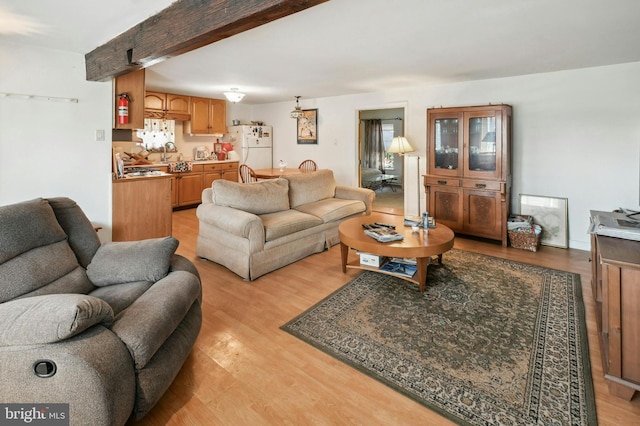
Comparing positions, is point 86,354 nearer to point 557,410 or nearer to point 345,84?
point 557,410

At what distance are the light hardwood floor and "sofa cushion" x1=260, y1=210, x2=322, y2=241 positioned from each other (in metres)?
0.66

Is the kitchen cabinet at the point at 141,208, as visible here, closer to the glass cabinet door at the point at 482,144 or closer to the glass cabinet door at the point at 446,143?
the glass cabinet door at the point at 446,143

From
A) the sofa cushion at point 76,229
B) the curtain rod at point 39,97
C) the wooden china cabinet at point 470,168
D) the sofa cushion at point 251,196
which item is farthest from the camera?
the wooden china cabinet at point 470,168

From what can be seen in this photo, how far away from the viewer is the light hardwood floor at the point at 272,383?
5.39 feet

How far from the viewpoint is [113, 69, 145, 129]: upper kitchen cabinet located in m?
3.90

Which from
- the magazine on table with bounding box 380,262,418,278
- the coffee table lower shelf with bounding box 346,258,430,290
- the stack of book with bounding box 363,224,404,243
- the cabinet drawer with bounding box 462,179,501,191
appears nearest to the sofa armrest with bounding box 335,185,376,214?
the cabinet drawer with bounding box 462,179,501,191

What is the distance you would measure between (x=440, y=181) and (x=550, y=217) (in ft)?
4.68

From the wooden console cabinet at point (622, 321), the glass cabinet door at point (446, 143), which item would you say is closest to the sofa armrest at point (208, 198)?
the glass cabinet door at point (446, 143)

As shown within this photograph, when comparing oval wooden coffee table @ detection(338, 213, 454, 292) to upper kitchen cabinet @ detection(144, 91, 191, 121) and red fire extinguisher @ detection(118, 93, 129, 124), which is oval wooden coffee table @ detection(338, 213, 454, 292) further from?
upper kitchen cabinet @ detection(144, 91, 191, 121)

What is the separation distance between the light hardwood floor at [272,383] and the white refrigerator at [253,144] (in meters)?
5.07

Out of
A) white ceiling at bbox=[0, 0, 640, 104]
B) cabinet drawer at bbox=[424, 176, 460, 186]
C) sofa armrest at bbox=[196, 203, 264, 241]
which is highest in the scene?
white ceiling at bbox=[0, 0, 640, 104]

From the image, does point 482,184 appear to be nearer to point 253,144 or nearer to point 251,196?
point 251,196

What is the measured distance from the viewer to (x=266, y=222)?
138 inches

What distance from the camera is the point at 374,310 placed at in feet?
8.80
